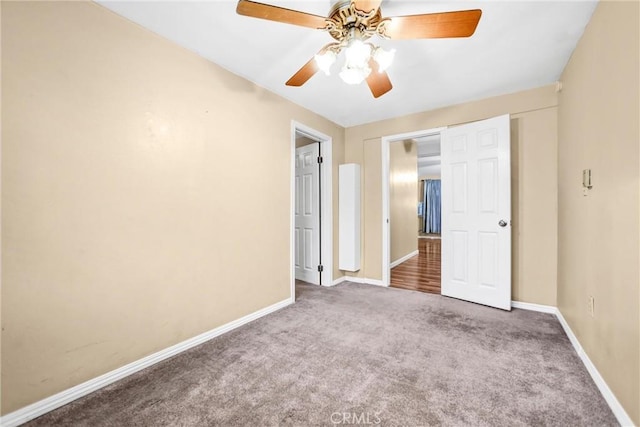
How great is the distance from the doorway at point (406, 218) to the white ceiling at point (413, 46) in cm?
87

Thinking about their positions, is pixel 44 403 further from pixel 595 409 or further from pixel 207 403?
pixel 595 409

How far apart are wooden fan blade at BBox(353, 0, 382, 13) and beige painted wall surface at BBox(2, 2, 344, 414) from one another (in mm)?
1422

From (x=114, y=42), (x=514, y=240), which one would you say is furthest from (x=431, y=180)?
(x=114, y=42)

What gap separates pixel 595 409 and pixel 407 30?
7.26ft

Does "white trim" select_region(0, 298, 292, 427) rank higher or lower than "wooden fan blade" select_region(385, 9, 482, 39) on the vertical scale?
lower

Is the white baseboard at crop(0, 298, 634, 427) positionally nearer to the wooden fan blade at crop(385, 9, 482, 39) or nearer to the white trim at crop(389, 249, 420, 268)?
the wooden fan blade at crop(385, 9, 482, 39)

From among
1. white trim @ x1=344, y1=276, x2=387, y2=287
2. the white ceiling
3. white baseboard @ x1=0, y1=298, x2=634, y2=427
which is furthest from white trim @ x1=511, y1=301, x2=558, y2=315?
the white ceiling

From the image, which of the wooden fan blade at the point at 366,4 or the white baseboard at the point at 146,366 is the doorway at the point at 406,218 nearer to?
the white baseboard at the point at 146,366

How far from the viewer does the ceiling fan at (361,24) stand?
4.28 feet

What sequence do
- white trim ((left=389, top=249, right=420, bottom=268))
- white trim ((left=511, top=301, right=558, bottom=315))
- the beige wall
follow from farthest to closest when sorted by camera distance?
1. white trim ((left=389, top=249, right=420, bottom=268))
2. the beige wall
3. white trim ((left=511, top=301, right=558, bottom=315))

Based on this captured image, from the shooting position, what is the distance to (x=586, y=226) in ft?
6.00

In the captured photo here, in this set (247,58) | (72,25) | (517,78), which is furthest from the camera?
(517,78)
